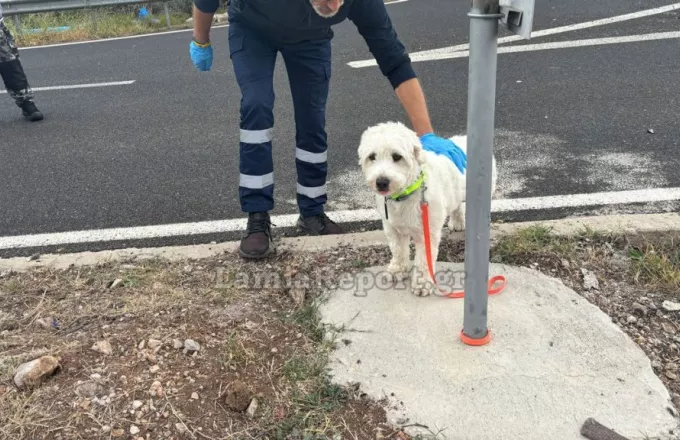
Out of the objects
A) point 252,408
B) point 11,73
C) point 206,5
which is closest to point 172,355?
point 252,408

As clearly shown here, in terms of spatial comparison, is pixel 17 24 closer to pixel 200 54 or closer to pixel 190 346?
pixel 200 54

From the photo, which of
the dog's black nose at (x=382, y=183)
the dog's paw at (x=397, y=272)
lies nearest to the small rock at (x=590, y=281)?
the dog's paw at (x=397, y=272)

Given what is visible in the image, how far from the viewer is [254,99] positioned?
3.32 m

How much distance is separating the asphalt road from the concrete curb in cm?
39

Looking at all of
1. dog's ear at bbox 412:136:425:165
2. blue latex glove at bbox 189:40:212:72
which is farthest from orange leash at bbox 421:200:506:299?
blue latex glove at bbox 189:40:212:72

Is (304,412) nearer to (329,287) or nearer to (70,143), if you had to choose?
(329,287)

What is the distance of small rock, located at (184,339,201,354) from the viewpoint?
2604 millimetres

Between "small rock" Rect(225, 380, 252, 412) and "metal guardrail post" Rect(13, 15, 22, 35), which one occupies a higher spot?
"metal guardrail post" Rect(13, 15, 22, 35)

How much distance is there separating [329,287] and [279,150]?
100 inches

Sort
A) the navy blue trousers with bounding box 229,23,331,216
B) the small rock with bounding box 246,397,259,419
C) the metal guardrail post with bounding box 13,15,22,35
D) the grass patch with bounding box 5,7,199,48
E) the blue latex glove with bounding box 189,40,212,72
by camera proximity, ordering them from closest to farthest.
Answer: the small rock with bounding box 246,397,259,419 < the navy blue trousers with bounding box 229,23,331,216 < the blue latex glove with bounding box 189,40,212,72 < the grass patch with bounding box 5,7,199,48 < the metal guardrail post with bounding box 13,15,22,35

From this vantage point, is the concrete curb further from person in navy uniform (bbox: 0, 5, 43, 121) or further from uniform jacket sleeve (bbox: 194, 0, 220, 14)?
person in navy uniform (bbox: 0, 5, 43, 121)

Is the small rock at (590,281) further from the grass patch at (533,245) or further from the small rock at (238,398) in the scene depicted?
the small rock at (238,398)

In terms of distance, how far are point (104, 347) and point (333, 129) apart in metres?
3.68

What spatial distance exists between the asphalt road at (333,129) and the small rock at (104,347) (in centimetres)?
139
